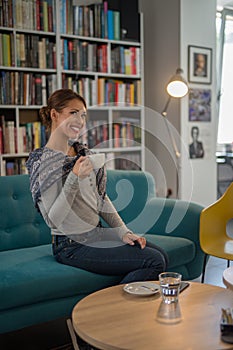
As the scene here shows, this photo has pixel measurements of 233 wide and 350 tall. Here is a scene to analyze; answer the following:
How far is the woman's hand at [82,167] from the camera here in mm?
1974

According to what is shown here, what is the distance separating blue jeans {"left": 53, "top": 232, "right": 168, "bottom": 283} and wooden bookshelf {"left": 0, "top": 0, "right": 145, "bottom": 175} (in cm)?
166

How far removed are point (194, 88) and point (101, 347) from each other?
11.9ft

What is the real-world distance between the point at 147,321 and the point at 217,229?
1.42m

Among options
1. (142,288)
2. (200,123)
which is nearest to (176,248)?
(142,288)

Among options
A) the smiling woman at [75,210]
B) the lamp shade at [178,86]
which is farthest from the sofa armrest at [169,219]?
the lamp shade at [178,86]

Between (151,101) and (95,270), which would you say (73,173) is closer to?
(95,270)

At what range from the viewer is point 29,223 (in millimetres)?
2617

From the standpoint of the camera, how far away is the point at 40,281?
206 centimetres

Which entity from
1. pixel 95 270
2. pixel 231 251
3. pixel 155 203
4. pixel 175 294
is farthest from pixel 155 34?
pixel 175 294

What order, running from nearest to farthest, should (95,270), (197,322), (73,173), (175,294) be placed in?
(197,322)
(175,294)
(73,173)
(95,270)

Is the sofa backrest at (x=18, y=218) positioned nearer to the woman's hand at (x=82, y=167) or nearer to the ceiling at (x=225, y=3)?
the woman's hand at (x=82, y=167)

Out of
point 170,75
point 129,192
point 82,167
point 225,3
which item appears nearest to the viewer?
point 82,167

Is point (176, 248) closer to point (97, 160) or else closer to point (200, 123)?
point (97, 160)

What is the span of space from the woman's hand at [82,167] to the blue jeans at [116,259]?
36 cm
